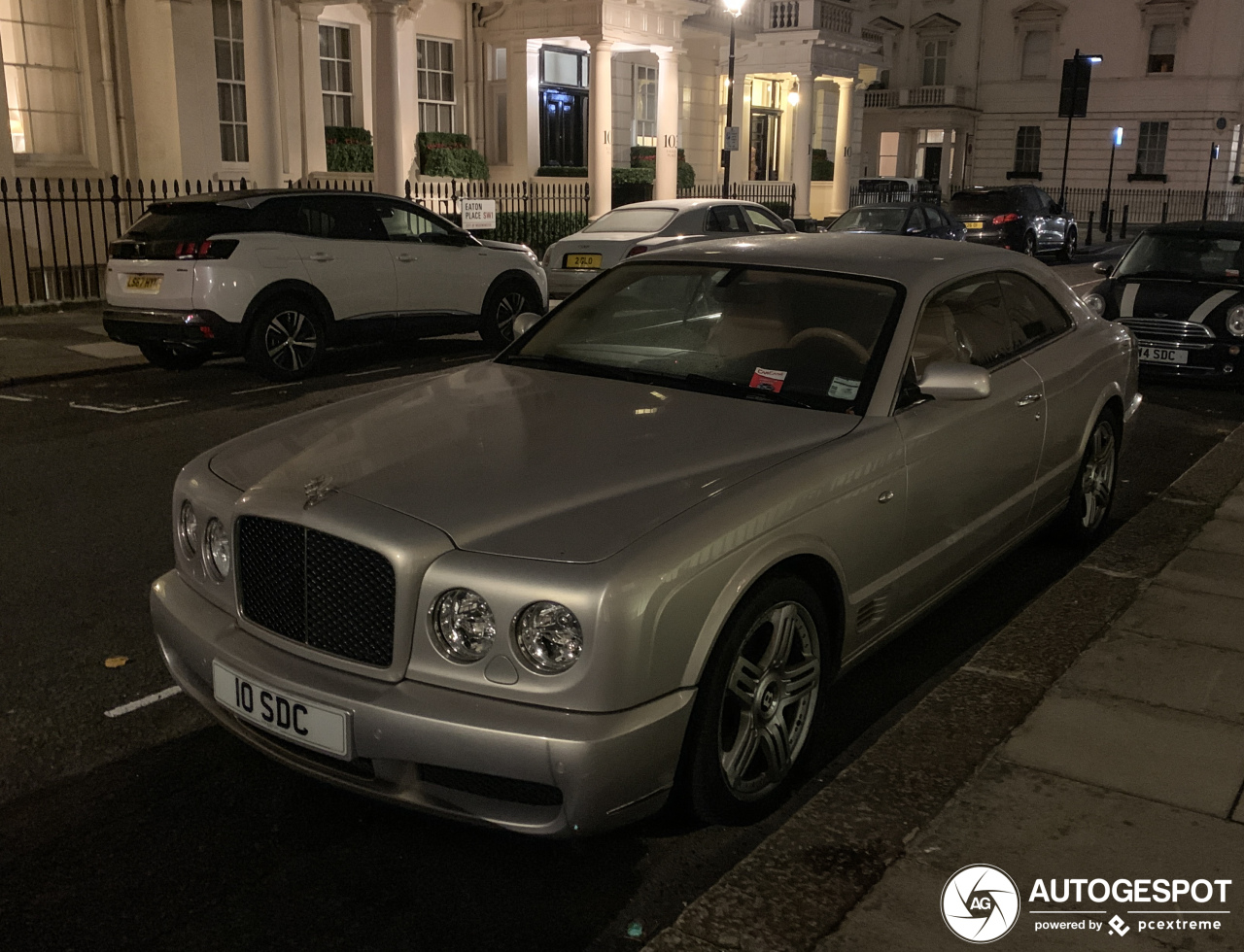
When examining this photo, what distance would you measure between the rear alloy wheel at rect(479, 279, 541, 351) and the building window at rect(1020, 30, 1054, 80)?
50.5 meters

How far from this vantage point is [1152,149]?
181 feet

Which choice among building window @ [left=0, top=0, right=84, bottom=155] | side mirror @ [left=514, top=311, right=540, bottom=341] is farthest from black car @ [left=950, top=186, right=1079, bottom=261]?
side mirror @ [left=514, top=311, right=540, bottom=341]

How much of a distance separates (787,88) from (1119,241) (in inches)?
456

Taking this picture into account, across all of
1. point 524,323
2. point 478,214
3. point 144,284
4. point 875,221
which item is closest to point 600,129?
point 875,221

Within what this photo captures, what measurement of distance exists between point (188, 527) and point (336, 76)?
19.7 meters

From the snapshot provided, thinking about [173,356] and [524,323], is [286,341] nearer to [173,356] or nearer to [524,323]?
[173,356]

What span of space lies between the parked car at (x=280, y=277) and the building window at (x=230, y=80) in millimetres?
8385

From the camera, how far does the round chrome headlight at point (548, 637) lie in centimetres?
282

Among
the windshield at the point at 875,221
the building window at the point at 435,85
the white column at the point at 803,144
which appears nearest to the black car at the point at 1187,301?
the windshield at the point at 875,221

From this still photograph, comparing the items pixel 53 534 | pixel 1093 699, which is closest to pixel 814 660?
pixel 1093 699

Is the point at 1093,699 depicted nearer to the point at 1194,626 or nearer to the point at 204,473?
the point at 1194,626

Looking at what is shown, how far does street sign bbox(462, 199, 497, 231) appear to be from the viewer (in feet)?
53.8

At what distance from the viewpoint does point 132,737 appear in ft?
13.0

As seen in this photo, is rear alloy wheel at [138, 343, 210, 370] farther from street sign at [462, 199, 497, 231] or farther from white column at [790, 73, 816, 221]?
white column at [790, 73, 816, 221]
